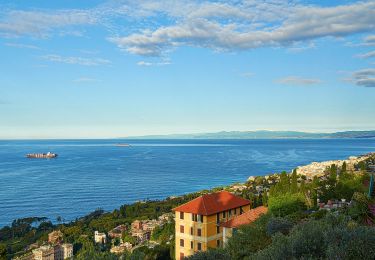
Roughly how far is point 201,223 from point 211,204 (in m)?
2.27

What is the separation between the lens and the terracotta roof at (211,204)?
34000mm

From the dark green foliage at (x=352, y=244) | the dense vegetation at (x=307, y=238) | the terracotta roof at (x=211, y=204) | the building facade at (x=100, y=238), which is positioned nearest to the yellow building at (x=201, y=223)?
the terracotta roof at (x=211, y=204)

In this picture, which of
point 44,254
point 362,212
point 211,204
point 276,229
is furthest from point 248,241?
point 44,254

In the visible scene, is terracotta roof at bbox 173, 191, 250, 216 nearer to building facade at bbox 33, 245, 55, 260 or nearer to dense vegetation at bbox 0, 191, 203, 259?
dense vegetation at bbox 0, 191, 203, 259

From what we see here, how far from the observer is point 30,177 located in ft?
370

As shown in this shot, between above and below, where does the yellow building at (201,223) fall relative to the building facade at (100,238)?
above

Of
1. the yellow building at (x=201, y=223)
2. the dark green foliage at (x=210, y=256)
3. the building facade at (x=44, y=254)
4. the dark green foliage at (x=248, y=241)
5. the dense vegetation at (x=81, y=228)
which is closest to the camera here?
the dark green foliage at (x=210, y=256)

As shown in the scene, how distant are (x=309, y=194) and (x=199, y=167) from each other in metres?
91.3

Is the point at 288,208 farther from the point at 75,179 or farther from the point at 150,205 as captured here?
the point at 75,179

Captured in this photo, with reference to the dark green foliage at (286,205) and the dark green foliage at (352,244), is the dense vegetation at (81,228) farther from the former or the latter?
the dark green foliage at (352,244)

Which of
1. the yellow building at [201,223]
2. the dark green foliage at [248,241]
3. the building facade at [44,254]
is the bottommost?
the building facade at [44,254]

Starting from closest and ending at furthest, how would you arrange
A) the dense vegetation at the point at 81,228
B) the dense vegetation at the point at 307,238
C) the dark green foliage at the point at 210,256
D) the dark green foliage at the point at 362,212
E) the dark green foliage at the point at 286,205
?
the dense vegetation at the point at 307,238 → the dark green foliage at the point at 210,256 → the dark green foliage at the point at 362,212 → the dark green foliage at the point at 286,205 → the dense vegetation at the point at 81,228

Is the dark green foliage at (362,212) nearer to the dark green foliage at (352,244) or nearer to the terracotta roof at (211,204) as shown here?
the dark green foliage at (352,244)

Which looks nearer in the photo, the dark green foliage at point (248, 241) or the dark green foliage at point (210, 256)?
the dark green foliage at point (210, 256)
